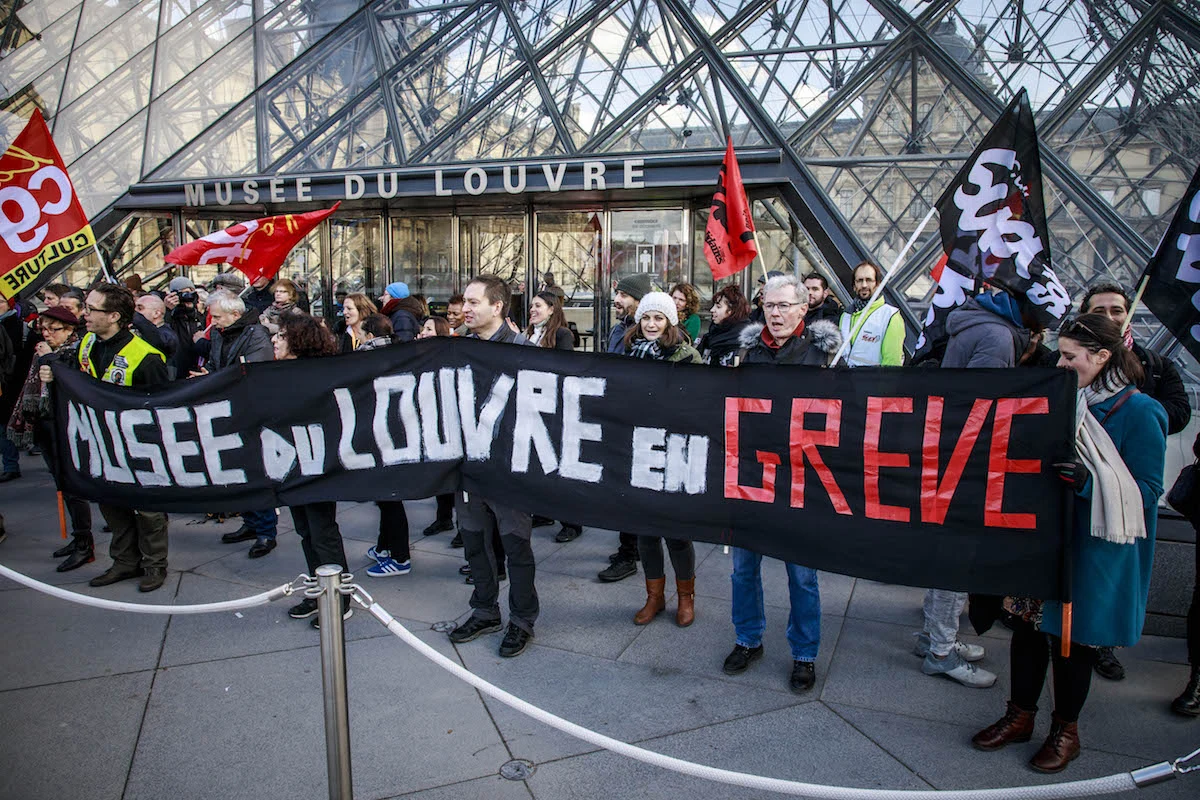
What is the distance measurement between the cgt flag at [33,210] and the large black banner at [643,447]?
1.85 meters

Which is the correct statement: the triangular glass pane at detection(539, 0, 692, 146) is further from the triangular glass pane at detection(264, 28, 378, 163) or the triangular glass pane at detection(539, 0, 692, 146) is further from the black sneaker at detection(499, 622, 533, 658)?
the black sneaker at detection(499, 622, 533, 658)

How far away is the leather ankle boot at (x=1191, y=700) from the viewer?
3.53 metres

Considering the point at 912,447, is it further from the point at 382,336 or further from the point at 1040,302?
the point at 382,336

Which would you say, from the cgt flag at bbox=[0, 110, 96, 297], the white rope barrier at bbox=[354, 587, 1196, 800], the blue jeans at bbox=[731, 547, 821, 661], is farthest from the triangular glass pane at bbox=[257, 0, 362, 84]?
the white rope barrier at bbox=[354, 587, 1196, 800]

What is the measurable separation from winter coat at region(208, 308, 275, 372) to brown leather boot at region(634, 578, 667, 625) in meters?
3.29

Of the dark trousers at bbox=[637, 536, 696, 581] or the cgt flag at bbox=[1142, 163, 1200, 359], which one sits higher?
the cgt flag at bbox=[1142, 163, 1200, 359]

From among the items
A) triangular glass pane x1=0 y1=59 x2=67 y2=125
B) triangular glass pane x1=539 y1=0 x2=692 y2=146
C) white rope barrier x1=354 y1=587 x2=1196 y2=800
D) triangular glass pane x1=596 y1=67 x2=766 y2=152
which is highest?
triangular glass pane x1=0 y1=59 x2=67 y2=125

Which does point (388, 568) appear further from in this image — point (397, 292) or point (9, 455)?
point (9, 455)

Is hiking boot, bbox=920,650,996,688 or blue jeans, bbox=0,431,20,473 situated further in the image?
blue jeans, bbox=0,431,20,473

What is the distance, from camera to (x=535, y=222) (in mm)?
12297

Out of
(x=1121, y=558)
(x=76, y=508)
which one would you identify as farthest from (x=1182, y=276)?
(x=76, y=508)

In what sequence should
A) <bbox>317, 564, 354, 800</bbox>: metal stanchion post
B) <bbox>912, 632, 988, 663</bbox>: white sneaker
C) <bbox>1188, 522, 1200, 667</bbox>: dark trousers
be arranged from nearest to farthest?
<bbox>317, 564, 354, 800</bbox>: metal stanchion post, <bbox>1188, 522, 1200, 667</bbox>: dark trousers, <bbox>912, 632, 988, 663</bbox>: white sneaker

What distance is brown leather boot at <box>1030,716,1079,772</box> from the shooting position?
10.2 ft

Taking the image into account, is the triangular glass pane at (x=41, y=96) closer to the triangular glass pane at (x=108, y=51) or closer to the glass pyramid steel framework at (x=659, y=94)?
the glass pyramid steel framework at (x=659, y=94)
